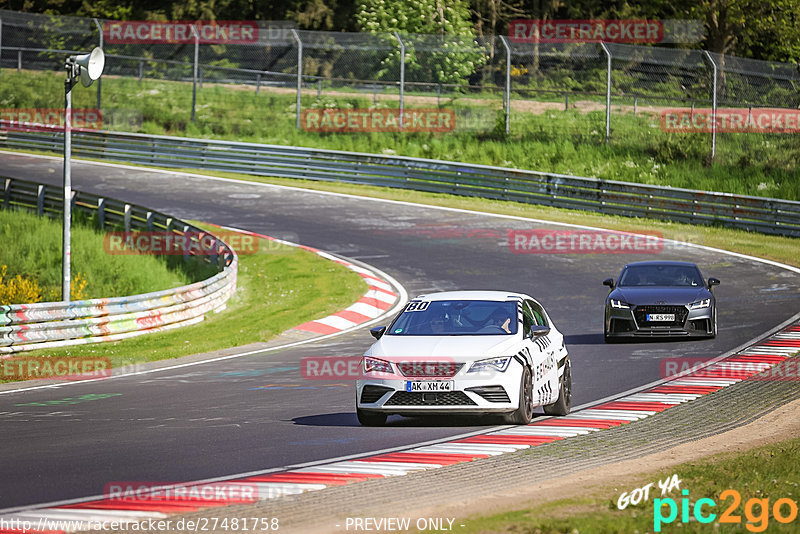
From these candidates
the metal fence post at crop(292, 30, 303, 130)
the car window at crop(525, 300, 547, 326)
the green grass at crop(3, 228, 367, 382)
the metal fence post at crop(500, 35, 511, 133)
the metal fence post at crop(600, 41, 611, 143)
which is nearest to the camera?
the car window at crop(525, 300, 547, 326)

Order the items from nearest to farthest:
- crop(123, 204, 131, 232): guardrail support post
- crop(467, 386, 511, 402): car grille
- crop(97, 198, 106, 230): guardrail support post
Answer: crop(467, 386, 511, 402): car grille → crop(123, 204, 131, 232): guardrail support post → crop(97, 198, 106, 230): guardrail support post

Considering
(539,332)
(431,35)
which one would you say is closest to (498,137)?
(431,35)

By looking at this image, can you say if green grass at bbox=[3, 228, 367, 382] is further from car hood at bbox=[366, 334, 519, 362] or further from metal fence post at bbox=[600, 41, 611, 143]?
metal fence post at bbox=[600, 41, 611, 143]

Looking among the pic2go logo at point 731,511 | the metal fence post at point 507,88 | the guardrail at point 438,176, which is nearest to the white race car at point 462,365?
the pic2go logo at point 731,511

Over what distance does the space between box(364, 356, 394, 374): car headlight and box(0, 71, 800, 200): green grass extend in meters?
27.3

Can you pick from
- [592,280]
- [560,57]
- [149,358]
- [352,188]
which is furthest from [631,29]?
[149,358]

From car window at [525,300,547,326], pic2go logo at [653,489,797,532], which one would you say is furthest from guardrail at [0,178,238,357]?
pic2go logo at [653,489,797,532]

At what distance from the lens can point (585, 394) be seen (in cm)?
1469

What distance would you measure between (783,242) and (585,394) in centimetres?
1879

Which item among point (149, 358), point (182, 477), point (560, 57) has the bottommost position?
point (149, 358)

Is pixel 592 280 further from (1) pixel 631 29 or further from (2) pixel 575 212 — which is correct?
(1) pixel 631 29

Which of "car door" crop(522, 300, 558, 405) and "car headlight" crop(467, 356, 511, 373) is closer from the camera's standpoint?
"car headlight" crop(467, 356, 511, 373)

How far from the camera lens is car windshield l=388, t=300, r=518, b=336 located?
41.8ft

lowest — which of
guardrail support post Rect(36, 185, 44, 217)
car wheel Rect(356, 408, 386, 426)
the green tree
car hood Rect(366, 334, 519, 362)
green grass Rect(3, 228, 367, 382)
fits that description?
green grass Rect(3, 228, 367, 382)
